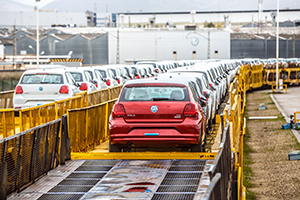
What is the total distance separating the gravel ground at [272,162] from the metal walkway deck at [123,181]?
6.85m

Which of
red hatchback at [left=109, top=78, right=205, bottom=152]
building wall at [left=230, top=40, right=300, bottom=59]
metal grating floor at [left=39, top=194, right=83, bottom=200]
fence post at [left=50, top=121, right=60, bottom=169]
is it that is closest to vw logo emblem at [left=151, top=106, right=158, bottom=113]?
red hatchback at [left=109, top=78, right=205, bottom=152]

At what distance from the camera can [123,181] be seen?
8820 mm

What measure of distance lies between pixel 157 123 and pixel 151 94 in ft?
2.93

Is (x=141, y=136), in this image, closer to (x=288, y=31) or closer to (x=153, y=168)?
(x=153, y=168)

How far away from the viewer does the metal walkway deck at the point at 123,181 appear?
26.4ft

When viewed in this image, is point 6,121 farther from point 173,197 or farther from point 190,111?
point 173,197

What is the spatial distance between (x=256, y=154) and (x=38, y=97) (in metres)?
9.54

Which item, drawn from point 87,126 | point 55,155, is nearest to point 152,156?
point 55,155

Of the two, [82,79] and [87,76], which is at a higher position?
[87,76]

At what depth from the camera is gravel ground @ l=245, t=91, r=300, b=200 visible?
55.1 ft

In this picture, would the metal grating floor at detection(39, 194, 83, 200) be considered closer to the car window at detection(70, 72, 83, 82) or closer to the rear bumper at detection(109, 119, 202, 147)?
the rear bumper at detection(109, 119, 202, 147)

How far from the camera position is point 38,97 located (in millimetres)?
18703

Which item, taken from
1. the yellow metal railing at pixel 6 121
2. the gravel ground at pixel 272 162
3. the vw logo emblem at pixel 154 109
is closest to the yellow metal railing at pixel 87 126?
the yellow metal railing at pixel 6 121

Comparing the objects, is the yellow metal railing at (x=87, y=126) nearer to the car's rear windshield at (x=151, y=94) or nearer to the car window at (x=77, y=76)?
the car's rear windshield at (x=151, y=94)
